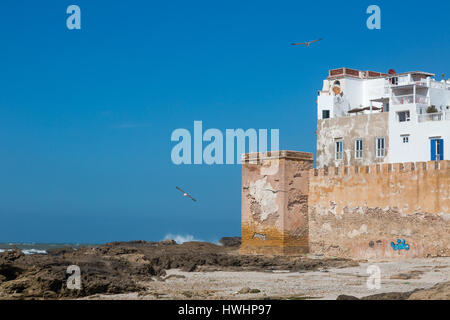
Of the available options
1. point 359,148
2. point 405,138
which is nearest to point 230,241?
point 359,148

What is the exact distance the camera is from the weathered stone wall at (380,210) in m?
26.0

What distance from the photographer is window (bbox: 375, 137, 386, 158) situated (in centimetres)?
3728

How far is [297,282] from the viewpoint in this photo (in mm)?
20125

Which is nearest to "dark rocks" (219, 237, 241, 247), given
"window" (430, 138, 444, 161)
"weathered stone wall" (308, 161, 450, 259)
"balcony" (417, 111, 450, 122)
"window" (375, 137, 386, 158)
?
"window" (375, 137, 386, 158)

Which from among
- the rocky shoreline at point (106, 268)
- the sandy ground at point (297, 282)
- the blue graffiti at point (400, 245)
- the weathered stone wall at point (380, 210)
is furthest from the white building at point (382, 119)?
the sandy ground at point (297, 282)

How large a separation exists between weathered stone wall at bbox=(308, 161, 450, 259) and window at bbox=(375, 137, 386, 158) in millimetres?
7304

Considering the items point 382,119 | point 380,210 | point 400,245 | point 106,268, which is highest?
point 382,119

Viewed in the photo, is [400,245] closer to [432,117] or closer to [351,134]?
[351,134]

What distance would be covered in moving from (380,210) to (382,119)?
421 inches

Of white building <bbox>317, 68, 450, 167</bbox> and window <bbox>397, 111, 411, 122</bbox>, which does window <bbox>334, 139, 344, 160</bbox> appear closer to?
white building <bbox>317, 68, 450, 167</bbox>

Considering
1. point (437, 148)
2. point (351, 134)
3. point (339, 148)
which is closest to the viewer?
point (437, 148)

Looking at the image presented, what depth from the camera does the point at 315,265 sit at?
2502 cm
